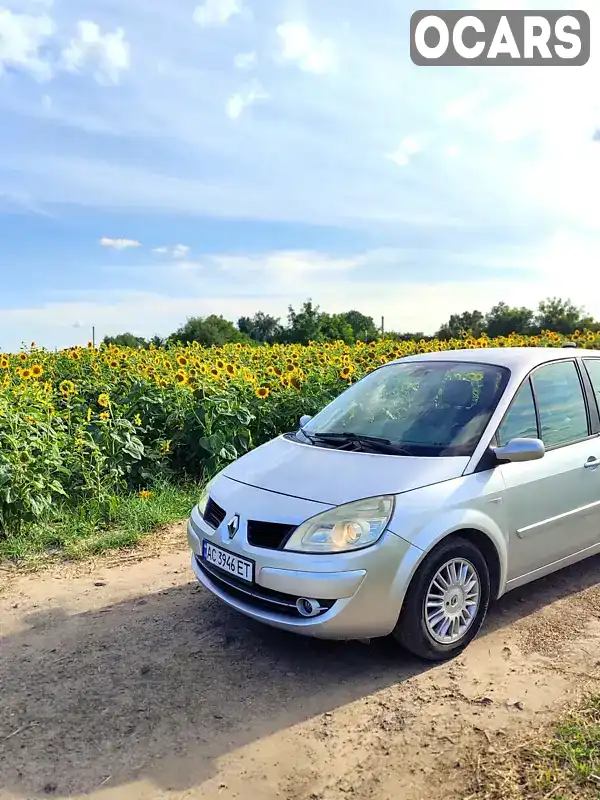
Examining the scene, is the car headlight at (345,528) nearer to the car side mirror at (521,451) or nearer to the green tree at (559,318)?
the car side mirror at (521,451)

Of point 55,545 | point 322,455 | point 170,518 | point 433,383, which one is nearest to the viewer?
point 322,455

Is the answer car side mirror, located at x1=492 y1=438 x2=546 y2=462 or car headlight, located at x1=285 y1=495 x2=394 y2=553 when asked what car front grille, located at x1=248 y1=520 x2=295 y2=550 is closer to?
car headlight, located at x1=285 y1=495 x2=394 y2=553

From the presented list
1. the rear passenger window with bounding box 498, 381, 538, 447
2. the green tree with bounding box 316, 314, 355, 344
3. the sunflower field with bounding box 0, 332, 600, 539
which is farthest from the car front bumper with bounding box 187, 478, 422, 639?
the green tree with bounding box 316, 314, 355, 344

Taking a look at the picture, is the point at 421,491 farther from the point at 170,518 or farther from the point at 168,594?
the point at 170,518

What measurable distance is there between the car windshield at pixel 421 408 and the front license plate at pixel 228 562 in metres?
0.97

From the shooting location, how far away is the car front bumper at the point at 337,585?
325 centimetres

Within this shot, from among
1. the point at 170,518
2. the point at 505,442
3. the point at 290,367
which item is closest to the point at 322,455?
the point at 505,442

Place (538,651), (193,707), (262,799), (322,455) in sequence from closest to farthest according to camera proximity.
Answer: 1. (262,799)
2. (193,707)
3. (538,651)
4. (322,455)

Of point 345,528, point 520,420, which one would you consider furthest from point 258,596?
point 520,420

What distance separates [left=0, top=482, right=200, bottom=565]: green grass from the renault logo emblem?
212 centimetres

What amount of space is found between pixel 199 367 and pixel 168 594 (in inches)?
155

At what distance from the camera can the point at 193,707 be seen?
10.5ft

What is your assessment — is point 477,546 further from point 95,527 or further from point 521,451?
point 95,527

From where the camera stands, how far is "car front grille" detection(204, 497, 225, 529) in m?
3.81
